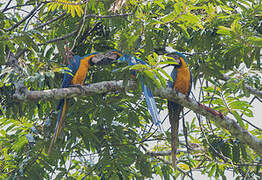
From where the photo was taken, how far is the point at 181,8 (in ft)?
9.84

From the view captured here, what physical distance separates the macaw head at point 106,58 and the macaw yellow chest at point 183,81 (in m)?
0.61

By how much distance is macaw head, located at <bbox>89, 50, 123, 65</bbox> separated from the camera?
3766 mm

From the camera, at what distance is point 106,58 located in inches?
149

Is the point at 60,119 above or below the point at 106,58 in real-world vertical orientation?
below

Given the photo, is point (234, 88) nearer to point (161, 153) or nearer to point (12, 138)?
point (161, 153)

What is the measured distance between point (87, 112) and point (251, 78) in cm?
174

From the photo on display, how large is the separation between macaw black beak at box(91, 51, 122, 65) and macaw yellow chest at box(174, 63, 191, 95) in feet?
2.03

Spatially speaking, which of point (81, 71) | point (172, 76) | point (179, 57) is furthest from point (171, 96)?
point (81, 71)

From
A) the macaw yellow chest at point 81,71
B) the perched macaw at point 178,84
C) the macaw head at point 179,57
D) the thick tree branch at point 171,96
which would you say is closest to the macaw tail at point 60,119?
the macaw yellow chest at point 81,71

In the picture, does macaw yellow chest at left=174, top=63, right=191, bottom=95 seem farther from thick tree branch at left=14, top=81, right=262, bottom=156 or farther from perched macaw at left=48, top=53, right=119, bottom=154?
perched macaw at left=48, top=53, right=119, bottom=154

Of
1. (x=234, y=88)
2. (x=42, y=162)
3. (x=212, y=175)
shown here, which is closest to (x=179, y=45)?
(x=234, y=88)

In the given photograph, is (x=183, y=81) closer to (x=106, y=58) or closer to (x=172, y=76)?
(x=172, y=76)

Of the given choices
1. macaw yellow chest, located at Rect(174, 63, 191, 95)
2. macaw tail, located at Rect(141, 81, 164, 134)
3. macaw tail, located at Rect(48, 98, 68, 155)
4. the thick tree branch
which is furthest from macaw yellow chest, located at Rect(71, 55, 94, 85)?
macaw yellow chest, located at Rect(174, 63, 191, 95)

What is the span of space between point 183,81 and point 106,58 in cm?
80
